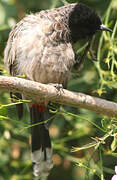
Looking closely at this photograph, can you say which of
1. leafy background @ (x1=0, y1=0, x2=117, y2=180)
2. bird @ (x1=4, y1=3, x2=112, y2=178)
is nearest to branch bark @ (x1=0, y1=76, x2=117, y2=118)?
bird @ (x1=4, y1=3, x2=112, y2=178)

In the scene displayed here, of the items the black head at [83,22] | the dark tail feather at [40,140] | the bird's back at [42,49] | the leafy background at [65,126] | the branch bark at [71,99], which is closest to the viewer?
the branch bark at [71,99]

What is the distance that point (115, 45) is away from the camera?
10.3ft

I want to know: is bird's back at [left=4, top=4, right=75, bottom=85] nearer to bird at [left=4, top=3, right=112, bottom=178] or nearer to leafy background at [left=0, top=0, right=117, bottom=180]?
bird at [left=4, top=3, right=112, bottom=178]

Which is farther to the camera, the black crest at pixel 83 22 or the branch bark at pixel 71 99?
the black crest at pixel 83 22

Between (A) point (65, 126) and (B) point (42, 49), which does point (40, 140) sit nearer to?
(A) point (65, 126)

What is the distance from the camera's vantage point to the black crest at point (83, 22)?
3.20 metres

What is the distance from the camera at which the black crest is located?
10.5ft

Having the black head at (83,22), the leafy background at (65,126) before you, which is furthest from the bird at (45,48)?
the leafy background at (65,126)

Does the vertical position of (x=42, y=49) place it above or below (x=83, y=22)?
below

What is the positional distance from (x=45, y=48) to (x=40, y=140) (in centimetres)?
93

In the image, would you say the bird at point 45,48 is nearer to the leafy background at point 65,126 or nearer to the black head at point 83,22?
the black head at point 83,22

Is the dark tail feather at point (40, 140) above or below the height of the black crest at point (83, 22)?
below

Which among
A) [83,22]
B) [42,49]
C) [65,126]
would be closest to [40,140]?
[65,126]

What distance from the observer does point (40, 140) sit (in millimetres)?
3447
